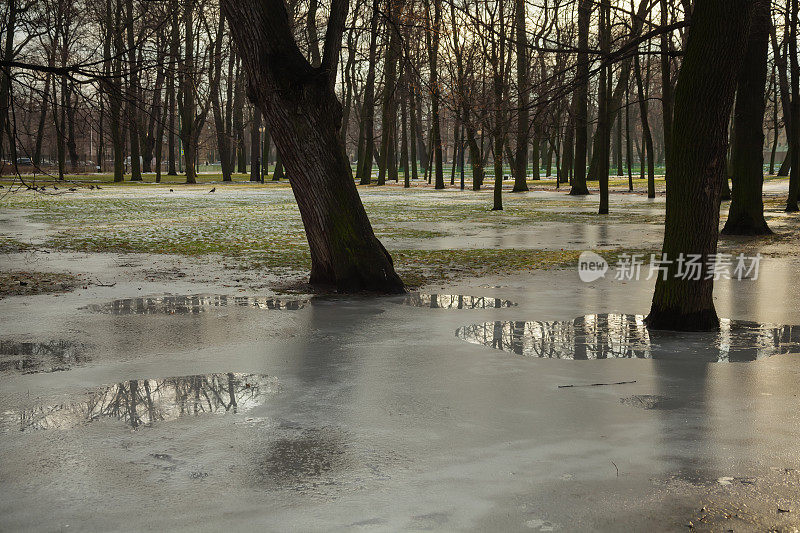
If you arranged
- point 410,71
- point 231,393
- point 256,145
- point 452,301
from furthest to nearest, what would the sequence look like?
1. point 256,145
2. point 410,71
3. point 452,301
4. point 231,393

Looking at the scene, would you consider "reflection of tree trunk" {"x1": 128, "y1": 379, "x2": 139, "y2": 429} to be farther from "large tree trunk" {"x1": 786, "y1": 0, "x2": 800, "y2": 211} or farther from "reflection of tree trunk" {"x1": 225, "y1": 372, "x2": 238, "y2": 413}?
"large tree trunk" {"x1": 786, "y1": 0, "x2": 800, "y2": 211}

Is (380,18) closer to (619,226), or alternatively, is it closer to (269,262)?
(269,262)

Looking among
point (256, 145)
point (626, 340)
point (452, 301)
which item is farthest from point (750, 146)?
point (256, 145)

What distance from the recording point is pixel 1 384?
6.40m

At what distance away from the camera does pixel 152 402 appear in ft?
19.2

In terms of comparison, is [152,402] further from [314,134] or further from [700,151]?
[700,151]

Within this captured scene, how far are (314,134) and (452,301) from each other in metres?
2.77

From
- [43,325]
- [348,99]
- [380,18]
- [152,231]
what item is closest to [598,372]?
[43,325]

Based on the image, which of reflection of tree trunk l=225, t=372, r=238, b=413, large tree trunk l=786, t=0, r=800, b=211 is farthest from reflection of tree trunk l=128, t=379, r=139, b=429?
large tree trunk l=786, t=0, r=800, b=211

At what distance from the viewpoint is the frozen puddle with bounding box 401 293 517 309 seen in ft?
33.1

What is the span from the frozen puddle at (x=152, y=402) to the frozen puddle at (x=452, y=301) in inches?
154

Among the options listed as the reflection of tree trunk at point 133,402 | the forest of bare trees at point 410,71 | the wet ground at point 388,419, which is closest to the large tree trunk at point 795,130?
the forest of bare trees at point 410,71

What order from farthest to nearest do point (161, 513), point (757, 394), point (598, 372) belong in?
point (598, 372) < point (757, 394) < point (161, 513)

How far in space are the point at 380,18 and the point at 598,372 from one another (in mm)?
7548
